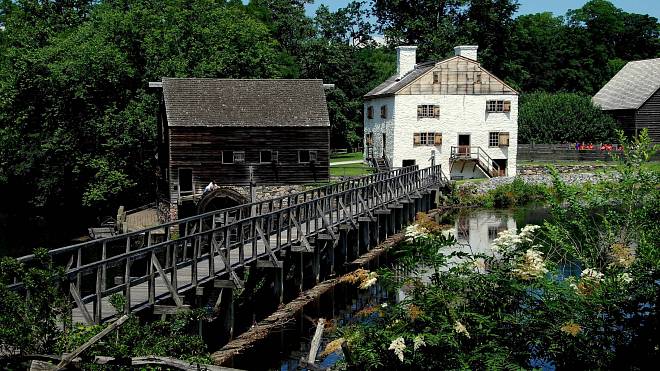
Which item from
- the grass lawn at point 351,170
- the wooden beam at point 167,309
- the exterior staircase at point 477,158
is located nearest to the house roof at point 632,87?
the exterior staircase at point 477,158

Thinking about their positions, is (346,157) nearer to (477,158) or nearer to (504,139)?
(477,158)

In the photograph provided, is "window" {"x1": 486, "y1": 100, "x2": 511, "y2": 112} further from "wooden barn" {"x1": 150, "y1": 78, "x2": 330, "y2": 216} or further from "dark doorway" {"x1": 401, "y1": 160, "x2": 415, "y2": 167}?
"wooden barn" {"x1": 150, "y1": 78, "x2": 330, "y2": 216}

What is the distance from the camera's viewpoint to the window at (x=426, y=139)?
5731 cm

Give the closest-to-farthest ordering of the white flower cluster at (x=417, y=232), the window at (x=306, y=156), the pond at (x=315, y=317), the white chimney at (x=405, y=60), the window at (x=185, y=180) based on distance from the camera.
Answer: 1. the white flower cluster at (x=417, y=232)
2. the pond at (x=315, y=317)
3. the window at (x=185, y=180)
4. the window at (x=306, y=156)
5. the white chimney at (x=405, y=60)

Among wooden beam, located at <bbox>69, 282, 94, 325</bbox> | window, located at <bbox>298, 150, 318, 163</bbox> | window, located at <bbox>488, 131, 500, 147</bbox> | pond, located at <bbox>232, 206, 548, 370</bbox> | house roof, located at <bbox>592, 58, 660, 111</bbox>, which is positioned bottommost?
pond, located at <bbox>232, 206, 548, 370</bbox>

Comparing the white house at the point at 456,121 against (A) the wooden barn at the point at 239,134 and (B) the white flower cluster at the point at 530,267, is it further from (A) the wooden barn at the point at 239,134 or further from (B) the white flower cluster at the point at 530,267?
(B) the white flower cluster at the point at 530,267

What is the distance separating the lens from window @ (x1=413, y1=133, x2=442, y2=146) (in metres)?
57.3

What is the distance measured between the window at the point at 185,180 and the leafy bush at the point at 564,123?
88.2 feet

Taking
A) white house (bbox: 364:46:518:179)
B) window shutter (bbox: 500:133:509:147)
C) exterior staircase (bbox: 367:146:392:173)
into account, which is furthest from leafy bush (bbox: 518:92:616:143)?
exterior staircase (bbox: 367:146:392:173)

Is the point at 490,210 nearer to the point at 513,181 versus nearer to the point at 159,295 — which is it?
the point at 513,181

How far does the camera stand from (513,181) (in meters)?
55.4

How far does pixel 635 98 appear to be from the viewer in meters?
68.3

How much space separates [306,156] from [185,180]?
6.25 m

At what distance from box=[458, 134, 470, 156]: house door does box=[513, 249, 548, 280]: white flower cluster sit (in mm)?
44311
